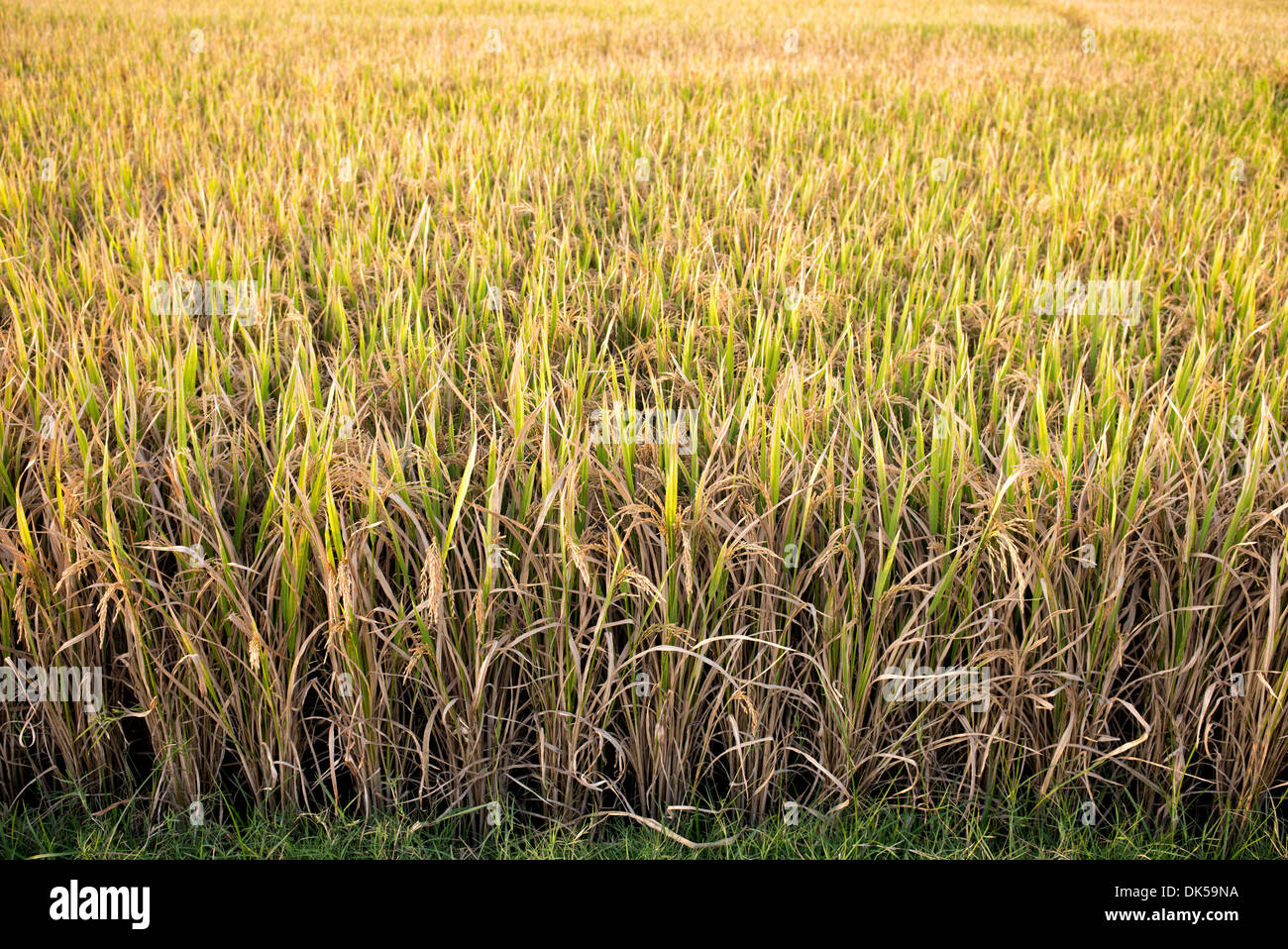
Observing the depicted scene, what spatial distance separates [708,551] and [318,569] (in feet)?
1.87

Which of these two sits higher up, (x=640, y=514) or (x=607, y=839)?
(x=640, y=514)

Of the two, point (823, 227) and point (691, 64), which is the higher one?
point (691, 64)

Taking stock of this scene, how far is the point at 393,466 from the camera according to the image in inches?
46.2

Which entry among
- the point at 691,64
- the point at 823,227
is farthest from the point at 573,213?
the point at 691,64

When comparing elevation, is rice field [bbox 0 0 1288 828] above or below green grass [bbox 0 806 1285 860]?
above

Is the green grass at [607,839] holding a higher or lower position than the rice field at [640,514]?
lower

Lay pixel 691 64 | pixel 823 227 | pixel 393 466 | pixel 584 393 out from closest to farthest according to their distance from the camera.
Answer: pixel 393 466 → pixel 584 393 → pixel 823 227 → pixel 691 64

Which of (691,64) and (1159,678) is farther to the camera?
(691,64)

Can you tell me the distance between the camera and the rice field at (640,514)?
113 cm

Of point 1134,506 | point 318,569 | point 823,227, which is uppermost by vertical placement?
point 823,227

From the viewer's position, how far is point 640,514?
1.20 meters

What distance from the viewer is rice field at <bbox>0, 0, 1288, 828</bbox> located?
1.13m

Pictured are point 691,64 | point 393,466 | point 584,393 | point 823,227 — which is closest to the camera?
point 393,466

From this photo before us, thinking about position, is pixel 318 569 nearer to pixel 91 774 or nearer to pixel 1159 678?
pixel 91 774
